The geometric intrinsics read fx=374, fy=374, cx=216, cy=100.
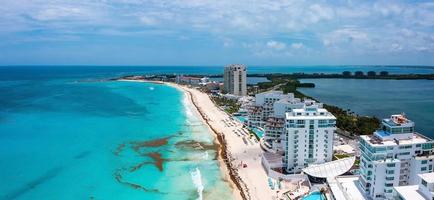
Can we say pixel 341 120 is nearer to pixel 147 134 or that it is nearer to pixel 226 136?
pixel 226 136

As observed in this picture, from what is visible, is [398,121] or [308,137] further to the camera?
[308,137]

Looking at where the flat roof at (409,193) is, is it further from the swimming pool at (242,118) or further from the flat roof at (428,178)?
the swimming pool at (242,118)

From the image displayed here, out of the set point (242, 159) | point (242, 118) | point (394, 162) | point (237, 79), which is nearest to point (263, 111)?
point (242, 118)

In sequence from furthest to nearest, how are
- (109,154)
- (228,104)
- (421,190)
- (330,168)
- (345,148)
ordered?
1. (228,104)
2. (109,154)
3. (345,148)
4. (330,168)
5. (421,190)

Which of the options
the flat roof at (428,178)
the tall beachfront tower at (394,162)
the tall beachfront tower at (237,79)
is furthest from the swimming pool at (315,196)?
the tall beachfront tower at (237,79)

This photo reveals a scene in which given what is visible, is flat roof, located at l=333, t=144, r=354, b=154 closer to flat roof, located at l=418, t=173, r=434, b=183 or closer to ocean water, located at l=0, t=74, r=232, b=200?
ocean water, located at l=0, t=74, r=232, b=200

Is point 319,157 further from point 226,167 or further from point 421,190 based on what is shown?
point 421,190
